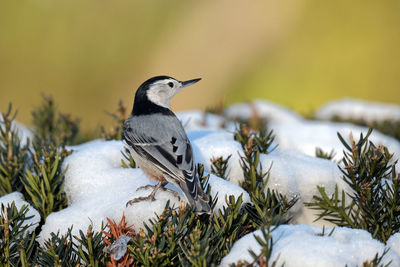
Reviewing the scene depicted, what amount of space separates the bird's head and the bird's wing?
374 millimetres

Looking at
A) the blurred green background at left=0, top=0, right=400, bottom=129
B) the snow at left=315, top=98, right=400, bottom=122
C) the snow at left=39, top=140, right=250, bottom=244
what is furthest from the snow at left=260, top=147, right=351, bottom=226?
the blurred green background at left=0, top=0, right=400, bottom=129

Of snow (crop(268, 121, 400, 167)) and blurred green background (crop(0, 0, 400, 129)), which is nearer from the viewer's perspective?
snow (crop(268, 121, 400, 167))

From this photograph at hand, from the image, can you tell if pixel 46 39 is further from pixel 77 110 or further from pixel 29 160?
pixel 29 160

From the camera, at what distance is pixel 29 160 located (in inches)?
116

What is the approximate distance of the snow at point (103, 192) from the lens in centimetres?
226

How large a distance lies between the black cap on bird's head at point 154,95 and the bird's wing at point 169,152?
27 cm

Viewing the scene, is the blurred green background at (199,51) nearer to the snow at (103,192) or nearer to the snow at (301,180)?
the snow at (301,180)

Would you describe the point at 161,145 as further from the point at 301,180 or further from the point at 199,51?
the point at 199,51

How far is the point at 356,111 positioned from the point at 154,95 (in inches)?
122

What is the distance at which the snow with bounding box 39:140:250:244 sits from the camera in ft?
7.41

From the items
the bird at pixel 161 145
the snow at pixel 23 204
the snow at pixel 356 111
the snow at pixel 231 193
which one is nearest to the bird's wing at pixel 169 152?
the bird at pixel 161 145

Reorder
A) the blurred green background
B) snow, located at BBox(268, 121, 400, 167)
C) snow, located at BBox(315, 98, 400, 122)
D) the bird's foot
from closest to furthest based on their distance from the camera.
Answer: the bird's foot
snow, located at BBox(268, 121, 400, 167)
snow, located at BBox(315, 98, 400, 122)
the blurred green background

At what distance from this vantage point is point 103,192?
8.16ft

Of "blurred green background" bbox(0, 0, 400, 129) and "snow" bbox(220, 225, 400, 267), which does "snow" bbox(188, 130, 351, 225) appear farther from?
"blurred green background" bbox(0, 0, 400, 129)
